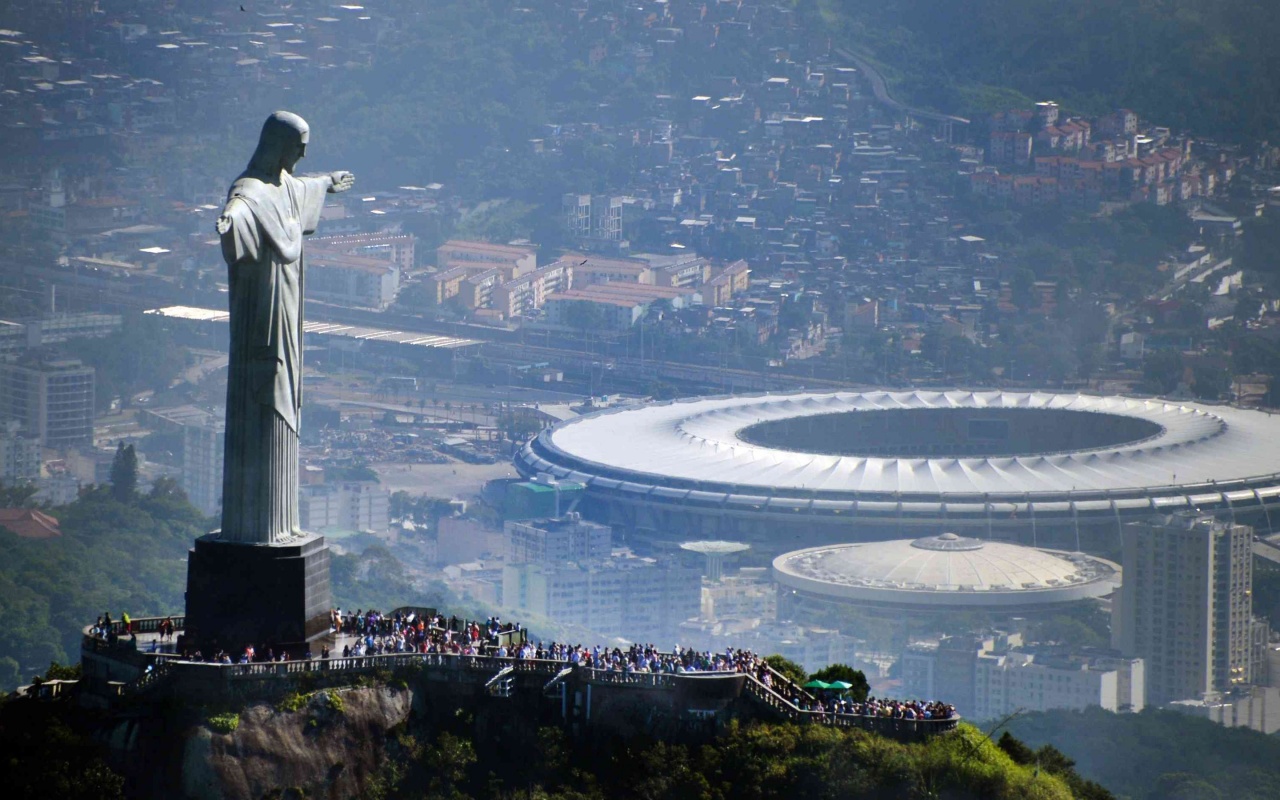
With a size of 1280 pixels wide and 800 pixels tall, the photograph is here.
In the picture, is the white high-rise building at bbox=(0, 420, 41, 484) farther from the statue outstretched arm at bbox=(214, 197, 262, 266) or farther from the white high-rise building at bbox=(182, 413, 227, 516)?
the statue outstretched arm at bbox=(214, 197, 262, 266)

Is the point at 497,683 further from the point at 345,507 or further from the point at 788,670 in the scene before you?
the point at 345,507

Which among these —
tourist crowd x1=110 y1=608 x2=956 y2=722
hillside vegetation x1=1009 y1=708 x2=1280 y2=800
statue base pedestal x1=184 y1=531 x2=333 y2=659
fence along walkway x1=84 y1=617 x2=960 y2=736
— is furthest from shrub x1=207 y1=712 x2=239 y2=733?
hillside vegetation x1=1009 y1=708 x2=1280 y2=800

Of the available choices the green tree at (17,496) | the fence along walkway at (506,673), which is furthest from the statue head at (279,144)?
the green tree at (17,496)

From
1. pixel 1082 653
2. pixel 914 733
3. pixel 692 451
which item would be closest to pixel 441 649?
pixel 914 733

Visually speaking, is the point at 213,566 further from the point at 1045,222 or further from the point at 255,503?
the point at 1045,222

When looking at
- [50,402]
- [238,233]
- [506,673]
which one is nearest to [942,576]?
[50,402]
